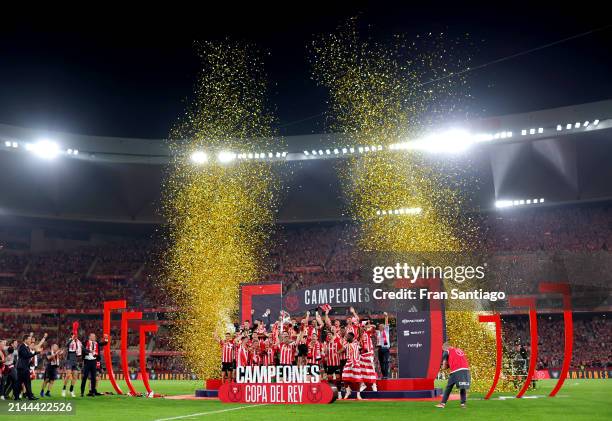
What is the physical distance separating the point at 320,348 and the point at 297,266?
125 ft

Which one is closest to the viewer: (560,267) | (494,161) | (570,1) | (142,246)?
(570,1)

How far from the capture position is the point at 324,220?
59375mm

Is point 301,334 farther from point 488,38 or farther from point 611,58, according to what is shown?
point 611,58

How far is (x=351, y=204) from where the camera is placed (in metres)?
58.3

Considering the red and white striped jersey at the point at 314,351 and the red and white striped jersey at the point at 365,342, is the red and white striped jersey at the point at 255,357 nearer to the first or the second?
the red and white striped jersey at the point at 314,351

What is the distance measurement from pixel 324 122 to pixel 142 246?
22.8 metres

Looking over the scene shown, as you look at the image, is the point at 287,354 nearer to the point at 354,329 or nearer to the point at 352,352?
the point at 352,352

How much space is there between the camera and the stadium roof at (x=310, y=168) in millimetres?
47281

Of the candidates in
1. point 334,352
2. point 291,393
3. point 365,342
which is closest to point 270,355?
point 334,352

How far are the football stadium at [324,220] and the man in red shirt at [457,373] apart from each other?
10.1ft

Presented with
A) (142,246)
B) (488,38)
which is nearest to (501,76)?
(488,38)

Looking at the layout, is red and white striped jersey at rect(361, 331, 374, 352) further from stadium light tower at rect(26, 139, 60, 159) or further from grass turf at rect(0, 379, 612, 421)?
stadium light tower at rect(26, 139, 60, 159)

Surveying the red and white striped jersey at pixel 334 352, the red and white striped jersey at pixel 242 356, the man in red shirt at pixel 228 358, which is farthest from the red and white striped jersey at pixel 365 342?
the man in red shirt at pixel 228 358

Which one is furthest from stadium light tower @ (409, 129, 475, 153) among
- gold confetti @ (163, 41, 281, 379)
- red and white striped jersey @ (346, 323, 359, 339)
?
red and white striped jersey @ (346, 323, 359, 339)
